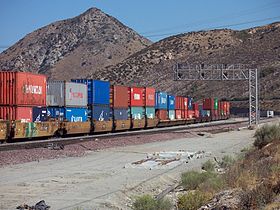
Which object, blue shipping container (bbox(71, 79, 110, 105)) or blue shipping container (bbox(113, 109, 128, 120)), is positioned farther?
blue shipping container (bbox(113, 109, 128, 120))

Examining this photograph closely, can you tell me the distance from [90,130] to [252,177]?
99.1 feet

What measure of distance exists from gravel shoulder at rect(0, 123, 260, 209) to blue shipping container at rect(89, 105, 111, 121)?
16.9 m

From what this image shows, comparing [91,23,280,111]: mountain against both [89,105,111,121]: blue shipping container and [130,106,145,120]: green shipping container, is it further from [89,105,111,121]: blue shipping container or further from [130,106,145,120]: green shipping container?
[89,105,111,121]: blue shipping container

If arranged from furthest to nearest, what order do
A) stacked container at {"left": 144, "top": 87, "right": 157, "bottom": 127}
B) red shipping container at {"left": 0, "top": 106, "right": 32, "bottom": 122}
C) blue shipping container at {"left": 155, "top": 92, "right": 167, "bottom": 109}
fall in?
blue shipping container at {"left": 155, "top": 92, "right": 167, "bottom": 109} → stacked container at {"left": 144, "top": 87, "right": 157, "bottom": 127} → red shipping container at {"left": 0, "top": 106, "right": 32, "bottom": 122}

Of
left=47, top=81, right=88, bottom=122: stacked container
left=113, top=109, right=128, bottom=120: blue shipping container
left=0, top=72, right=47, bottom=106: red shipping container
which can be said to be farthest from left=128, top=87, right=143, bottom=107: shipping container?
left=0, top=72, right=47, bottom=106: red shipping container

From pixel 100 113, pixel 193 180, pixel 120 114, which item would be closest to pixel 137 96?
pixel 120 114

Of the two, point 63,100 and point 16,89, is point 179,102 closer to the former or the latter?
point 63,100

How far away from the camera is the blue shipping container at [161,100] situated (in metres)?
62.9

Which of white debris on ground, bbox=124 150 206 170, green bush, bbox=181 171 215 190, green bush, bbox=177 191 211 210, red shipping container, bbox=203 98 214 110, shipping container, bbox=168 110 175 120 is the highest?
red shipping container, bbox=203 98 214 110

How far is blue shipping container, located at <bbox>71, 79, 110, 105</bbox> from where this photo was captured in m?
44.2

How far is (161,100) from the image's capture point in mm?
64812

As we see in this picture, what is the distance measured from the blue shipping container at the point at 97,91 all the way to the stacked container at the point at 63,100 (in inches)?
101

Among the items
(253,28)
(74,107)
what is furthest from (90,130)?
(253,28)

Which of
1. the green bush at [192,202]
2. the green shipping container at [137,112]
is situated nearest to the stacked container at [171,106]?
the green shipping container at [137,112]
